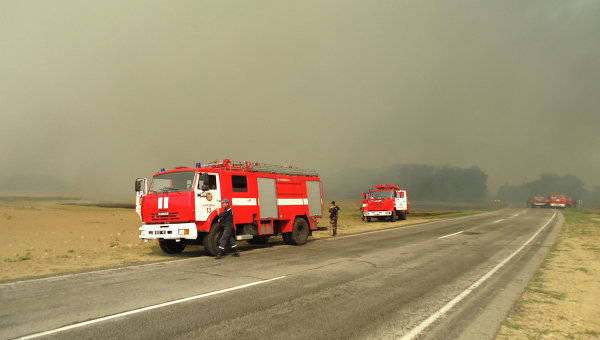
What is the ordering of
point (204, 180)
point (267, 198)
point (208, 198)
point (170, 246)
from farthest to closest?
1. point (267, 198)
2. point (170, 246)
3. point (208, 198)
4. point (204, 180)

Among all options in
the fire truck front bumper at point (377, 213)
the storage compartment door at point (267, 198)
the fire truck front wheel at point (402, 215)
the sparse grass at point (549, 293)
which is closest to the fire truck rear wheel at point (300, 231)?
the storage compartment door at point (267, 198)

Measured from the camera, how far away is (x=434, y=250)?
520 inches

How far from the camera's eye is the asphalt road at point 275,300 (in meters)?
4.86

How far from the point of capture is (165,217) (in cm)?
1180

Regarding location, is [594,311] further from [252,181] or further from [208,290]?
[252,181]

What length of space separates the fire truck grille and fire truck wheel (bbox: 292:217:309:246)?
5.51m

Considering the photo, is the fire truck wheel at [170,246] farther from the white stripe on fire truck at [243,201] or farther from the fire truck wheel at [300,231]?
the fire truck wheel at [300,231]

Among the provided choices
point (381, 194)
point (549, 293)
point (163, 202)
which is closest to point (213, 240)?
point (163, 202)

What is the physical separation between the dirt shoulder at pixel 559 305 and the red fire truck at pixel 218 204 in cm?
889

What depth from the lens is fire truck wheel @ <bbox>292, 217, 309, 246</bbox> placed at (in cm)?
1550

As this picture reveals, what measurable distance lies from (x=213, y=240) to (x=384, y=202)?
905 inches

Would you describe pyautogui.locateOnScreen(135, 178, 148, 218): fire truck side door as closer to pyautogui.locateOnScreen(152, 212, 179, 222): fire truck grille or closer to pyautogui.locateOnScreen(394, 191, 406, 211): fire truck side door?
pyautogui.locateOnScreen(152, 212, 179, 222): fire truck grille

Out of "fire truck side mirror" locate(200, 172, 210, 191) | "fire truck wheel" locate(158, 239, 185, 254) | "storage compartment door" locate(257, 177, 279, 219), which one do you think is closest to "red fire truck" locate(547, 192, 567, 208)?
"storage compartment door" locate(257, 177, 279, 219)

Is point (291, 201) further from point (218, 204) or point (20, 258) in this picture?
point (20, 258)
